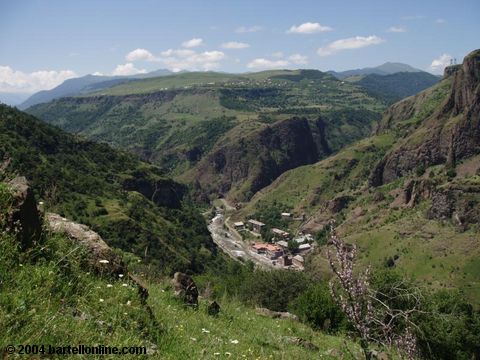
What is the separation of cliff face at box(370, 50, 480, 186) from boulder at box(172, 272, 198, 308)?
160898 mm

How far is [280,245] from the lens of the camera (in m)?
170

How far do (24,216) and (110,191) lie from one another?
124297 millimetres

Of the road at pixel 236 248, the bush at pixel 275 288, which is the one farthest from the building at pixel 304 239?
the bush at pixel 275 288

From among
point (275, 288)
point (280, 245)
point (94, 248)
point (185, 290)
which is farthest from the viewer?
point (280, 245)

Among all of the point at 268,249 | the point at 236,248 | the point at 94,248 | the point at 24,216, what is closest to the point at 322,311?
the point at 94,248

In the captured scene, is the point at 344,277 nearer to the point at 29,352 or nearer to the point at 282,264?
the point at 29,352

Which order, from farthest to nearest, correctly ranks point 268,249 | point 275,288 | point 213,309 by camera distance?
1. point 268,249
2. point 275,288
3. point 213,309

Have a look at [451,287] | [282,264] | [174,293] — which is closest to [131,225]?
[282,264]

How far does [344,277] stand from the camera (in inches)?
323

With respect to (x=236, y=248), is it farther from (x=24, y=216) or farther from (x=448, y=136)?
(x=24, y=216)

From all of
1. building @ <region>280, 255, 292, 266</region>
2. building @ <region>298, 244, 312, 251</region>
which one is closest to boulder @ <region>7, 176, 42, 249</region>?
building @ <region>280, 255, 292, 266</region>

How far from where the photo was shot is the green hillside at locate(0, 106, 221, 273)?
98188 millimetres

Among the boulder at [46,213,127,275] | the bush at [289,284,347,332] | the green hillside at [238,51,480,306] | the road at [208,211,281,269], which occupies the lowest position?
the road at [208,211,281,269]

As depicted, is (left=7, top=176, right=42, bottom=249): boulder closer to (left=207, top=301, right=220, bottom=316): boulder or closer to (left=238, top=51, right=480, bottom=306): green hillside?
(left=207, top=301, right=220, bottom=316): boulder
